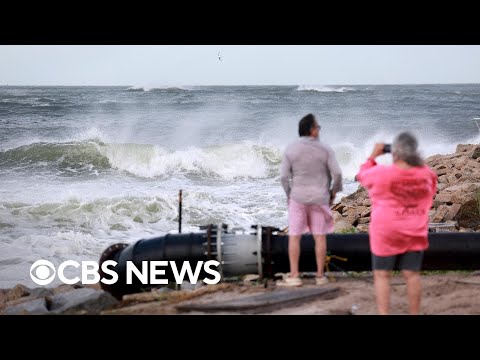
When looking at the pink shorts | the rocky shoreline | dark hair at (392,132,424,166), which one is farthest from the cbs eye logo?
dark hair at (392,132,424,166)

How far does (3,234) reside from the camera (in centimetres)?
1245

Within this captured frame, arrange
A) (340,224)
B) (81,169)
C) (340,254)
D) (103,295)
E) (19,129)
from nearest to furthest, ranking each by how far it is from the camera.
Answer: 1. (103,295)
2. (340,254)
3. (340,224)
4. (81,169)
5. (19,129)

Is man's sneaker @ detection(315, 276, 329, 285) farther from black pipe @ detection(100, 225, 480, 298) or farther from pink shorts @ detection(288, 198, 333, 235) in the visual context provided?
pink shorts @ detection(288, 198, 333, 235)

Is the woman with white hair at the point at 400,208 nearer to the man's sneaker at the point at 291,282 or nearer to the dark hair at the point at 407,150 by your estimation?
the dark hair at the point at 407,150


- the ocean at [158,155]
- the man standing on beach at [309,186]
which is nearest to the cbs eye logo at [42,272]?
the ocean at [158,155]

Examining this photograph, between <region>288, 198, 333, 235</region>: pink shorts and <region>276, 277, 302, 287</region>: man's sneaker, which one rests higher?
<region>288, 198, 333, 235</region>: pink shorts

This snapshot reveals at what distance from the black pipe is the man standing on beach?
0.27 meters

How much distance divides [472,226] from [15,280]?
7.15 m

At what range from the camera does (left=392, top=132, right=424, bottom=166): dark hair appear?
513 cm

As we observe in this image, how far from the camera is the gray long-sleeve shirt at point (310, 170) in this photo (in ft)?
21.6

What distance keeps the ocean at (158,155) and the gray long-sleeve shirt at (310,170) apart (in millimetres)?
1172

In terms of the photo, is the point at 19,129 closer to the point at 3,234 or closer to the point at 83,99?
the point at 83,99

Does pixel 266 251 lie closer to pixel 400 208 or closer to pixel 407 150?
pixel 400 208
